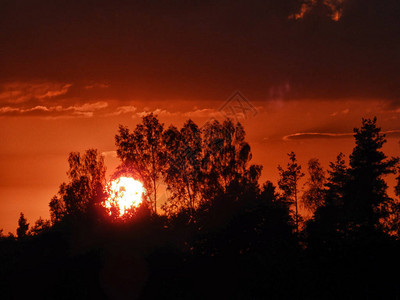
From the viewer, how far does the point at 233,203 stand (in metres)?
57.8

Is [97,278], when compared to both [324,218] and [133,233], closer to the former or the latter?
[133,233]

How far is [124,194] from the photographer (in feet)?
218

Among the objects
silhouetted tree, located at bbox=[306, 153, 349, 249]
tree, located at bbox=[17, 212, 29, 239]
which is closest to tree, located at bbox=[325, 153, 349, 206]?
silhouetted tree, located at bbox=[306, 153, 349, 249]

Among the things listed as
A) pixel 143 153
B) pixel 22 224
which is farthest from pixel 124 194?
pixel 22 224

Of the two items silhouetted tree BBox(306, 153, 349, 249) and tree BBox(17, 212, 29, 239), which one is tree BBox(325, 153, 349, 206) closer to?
silhouetted tree BBox(306, 153, 349, 249)

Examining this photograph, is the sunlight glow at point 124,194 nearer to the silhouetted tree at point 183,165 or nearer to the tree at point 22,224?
the silhouetted tree at point 183,165

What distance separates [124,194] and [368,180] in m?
26.6

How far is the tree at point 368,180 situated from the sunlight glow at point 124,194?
22865 mm

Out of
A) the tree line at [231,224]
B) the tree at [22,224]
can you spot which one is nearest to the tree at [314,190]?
the tree line at [231,224]

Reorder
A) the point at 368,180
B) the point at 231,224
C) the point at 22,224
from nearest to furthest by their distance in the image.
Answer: the point at 231,224
the point at 368,180
the point at 22,224

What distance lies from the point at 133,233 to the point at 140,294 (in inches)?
487

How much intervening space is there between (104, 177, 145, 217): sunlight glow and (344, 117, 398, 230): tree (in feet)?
75.0

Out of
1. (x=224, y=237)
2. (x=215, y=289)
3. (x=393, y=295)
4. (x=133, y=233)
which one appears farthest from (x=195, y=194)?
(x=393, y=295)

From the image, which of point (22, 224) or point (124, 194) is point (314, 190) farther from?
point (22, 224)
